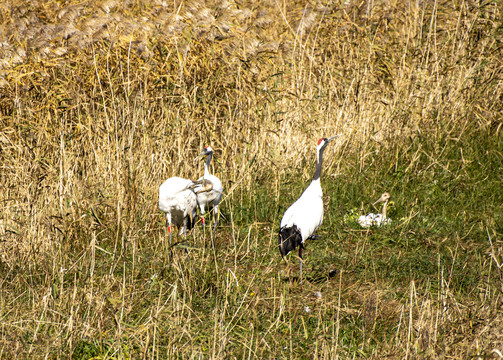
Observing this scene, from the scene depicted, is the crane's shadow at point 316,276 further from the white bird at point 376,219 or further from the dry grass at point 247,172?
the white bird at point 376,219

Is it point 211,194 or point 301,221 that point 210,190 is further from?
point 301,221

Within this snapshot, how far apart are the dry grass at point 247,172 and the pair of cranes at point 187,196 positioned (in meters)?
0.15

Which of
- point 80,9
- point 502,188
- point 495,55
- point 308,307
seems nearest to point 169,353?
point 308,307

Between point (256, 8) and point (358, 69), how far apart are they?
281 cm

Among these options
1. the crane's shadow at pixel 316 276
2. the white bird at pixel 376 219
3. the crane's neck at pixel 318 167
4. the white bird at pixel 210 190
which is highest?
the crane's neck at pixel 318 167

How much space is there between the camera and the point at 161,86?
558 cm

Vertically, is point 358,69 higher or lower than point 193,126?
higher

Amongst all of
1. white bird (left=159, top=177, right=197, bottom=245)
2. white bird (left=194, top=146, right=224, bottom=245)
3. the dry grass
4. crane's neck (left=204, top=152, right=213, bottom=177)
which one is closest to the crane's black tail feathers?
the dry grass

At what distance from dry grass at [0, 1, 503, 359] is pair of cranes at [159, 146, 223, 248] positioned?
0.15m

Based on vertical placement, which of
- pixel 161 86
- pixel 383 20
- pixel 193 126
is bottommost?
pixel 193 126

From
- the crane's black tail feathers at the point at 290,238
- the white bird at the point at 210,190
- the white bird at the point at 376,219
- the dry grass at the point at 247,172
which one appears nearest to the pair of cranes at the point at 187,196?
the white bird at the point at 210,190

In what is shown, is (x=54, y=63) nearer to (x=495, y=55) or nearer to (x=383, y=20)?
(x=383, y=20)

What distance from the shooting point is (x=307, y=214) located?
4379 millimetres

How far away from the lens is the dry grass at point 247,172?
10.5ft
